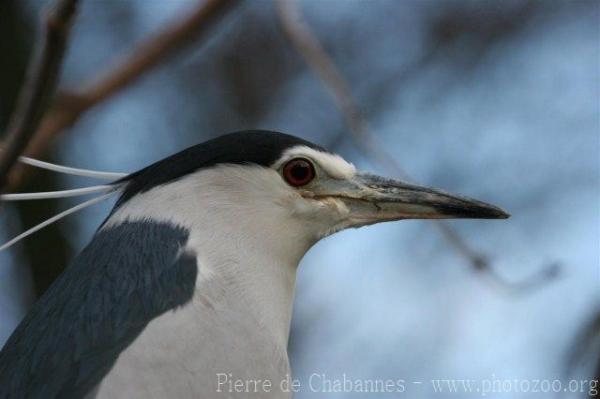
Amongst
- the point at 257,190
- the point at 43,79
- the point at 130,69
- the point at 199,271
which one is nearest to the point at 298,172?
the point at 257,190

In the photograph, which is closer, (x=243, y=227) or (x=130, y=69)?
(x=243, y=227)

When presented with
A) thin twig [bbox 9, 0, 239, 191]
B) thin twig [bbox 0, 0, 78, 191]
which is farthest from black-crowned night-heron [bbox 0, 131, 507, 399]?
thin twig [bbox 0, 0, 78, 191]

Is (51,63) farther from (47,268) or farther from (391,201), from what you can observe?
(47,268)

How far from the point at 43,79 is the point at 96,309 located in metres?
1.02

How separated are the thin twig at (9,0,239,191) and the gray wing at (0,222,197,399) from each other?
0.40 meters

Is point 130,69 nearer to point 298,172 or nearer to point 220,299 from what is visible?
point 298,172

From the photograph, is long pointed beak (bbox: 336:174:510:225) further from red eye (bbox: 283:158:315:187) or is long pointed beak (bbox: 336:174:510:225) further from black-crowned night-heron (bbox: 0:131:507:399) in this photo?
red eye (bbox: 283:158:315:187)

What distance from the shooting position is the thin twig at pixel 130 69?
8.98ft

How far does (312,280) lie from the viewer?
17.0 feet

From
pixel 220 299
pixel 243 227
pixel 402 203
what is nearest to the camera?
pixel 220 299

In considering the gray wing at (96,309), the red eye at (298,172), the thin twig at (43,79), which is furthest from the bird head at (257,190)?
the thin twig at (43,79)

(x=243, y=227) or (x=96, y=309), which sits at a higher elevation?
(x=243, y=227)

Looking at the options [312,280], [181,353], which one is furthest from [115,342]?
[312,280]

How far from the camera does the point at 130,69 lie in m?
2.88
